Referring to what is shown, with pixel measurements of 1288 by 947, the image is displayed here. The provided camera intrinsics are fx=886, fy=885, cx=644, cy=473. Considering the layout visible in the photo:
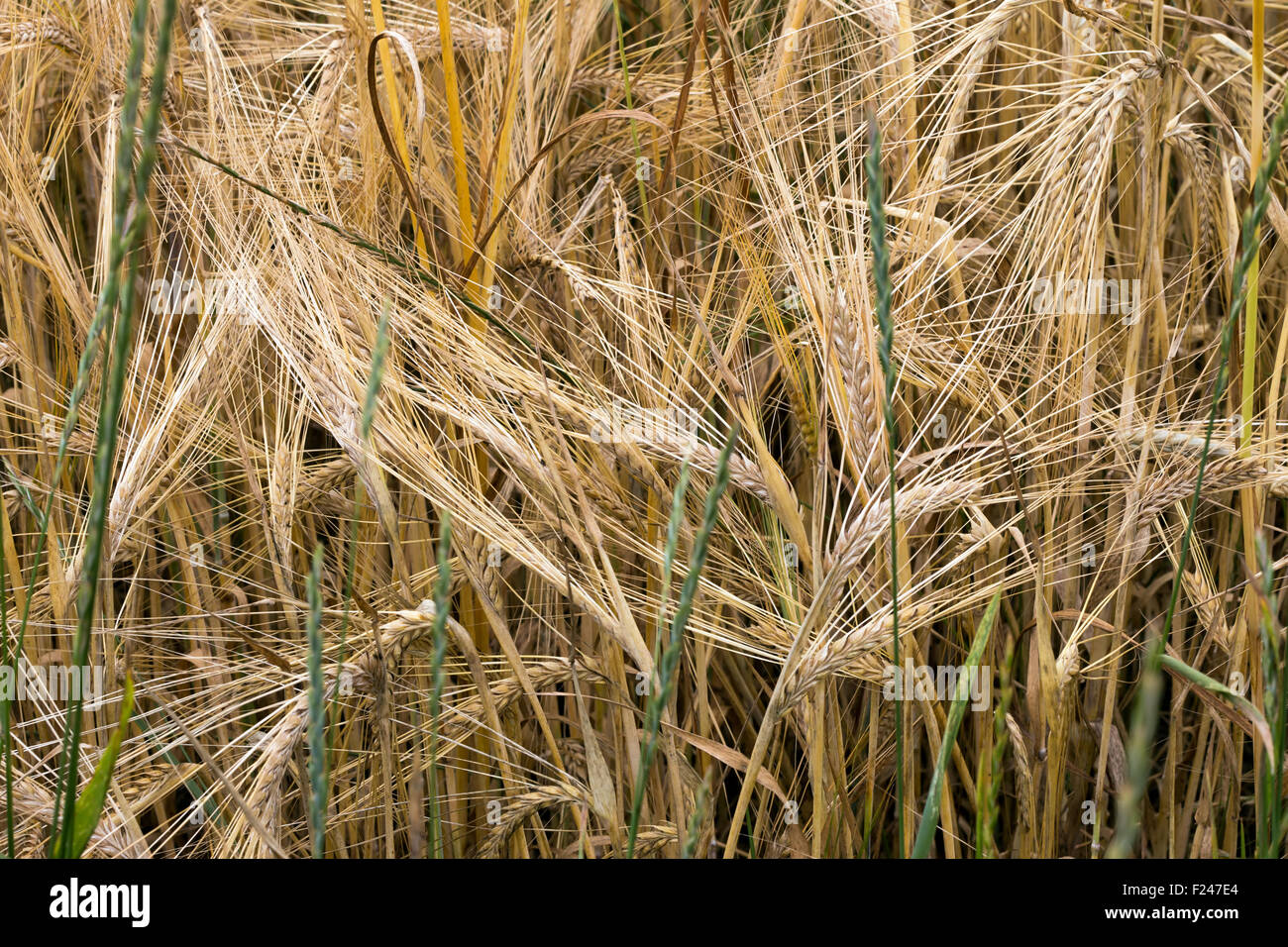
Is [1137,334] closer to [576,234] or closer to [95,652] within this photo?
[576,234]

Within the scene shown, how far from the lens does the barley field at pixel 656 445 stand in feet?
2.57

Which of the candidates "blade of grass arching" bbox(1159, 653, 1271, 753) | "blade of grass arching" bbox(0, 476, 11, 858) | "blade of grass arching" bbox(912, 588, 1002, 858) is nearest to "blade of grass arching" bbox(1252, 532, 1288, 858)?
"blade of grass arching" bbox(1159, 653, 1271, 753)

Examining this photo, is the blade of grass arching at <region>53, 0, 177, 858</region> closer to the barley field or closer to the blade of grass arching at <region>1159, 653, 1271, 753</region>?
the barley field

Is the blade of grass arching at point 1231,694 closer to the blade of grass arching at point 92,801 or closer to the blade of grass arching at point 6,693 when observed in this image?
the blade of grass arching at point 92,801

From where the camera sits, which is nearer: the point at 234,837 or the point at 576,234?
the point at 234,837

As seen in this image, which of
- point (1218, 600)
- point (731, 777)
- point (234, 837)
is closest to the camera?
point (234, 837)

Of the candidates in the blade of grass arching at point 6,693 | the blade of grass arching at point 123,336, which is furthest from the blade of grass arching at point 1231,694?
the blade of grass arching at point 6,693

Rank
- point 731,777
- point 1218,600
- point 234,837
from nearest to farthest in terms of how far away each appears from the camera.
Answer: point 234,837
point 1218,600
point 731,777

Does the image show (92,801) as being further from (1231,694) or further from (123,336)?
(1231,694)

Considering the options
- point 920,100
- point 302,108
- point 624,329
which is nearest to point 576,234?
point 624,329

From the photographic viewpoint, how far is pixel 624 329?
967 millimetres

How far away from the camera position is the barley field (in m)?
0.78

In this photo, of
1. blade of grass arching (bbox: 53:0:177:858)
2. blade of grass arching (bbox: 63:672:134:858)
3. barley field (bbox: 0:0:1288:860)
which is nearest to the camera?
blade of grass arching (bbox: 53:0:177:858)

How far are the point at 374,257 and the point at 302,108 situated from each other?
0.93ft
